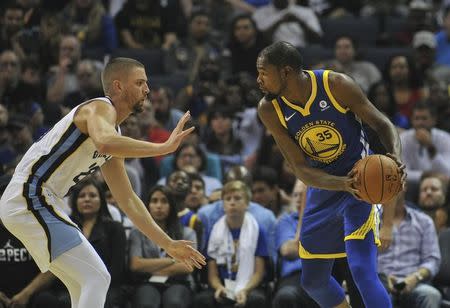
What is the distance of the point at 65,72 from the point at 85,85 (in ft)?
1.26

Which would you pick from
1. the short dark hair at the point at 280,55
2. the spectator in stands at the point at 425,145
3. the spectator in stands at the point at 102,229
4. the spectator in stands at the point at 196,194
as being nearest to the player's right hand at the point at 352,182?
the short dark hair at the point at 280,55

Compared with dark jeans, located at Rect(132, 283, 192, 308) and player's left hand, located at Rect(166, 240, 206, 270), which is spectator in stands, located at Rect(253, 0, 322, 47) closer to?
dark jeans, located at Rect(132, 283, 192, 308)

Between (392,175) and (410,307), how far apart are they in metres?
2.75

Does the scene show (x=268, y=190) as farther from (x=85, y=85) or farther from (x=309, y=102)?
(x=309, y=102)

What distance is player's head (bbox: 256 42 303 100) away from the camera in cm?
615

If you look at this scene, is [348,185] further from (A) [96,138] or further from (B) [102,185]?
(B) [102,185]

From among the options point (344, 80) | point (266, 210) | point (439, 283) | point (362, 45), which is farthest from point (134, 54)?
point (344, 80)

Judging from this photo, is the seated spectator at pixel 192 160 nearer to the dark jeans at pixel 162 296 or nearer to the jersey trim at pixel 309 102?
the dark jeans at pixel 162 296

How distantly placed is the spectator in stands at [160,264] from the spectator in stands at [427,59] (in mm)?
4635

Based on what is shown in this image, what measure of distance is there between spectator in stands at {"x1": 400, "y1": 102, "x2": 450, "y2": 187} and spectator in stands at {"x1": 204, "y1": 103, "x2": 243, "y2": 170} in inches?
74.5

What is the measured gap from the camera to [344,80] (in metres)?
6.27

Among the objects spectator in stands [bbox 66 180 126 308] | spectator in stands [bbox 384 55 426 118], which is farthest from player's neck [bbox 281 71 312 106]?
spectator in stands [bbox 384 55 426 118]

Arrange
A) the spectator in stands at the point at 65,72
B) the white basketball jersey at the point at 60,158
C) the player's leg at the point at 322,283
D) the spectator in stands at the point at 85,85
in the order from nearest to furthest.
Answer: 1. the white basketball jersey at the point at 60,158
2. the player's leg at the point at 322,283
3. the spectator in stands at the point at 85,85
4. the spectator in stands at the point at 65,72

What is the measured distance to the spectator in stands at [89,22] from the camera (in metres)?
12.4
